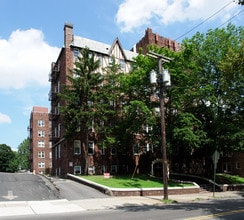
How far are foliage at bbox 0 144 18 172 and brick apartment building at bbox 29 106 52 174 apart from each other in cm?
1707

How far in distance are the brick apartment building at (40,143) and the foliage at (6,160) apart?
17073mm

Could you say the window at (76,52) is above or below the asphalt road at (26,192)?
above

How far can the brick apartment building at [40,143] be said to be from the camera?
71225mm

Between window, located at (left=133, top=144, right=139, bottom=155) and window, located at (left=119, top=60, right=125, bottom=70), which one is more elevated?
window, located at (left=119, top=60, right=125, bottom=70)

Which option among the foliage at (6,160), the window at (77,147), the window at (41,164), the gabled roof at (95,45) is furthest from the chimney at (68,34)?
the foliage at (6,160)

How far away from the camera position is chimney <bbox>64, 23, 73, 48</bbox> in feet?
134

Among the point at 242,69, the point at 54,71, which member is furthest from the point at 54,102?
the point at 242,69

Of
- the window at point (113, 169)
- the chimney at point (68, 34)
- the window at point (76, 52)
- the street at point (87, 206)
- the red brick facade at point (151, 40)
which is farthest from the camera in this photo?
the red brick facade at point (151, 40)

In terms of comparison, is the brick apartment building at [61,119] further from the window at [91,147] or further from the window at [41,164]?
the window at [41,164]

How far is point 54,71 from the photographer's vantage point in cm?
4500

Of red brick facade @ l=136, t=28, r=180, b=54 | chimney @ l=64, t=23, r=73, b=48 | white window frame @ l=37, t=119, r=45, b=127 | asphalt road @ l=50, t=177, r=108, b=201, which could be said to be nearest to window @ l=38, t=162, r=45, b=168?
white window frame @ l=37, t=119, r=45, b=127

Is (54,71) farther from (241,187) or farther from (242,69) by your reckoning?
(242,69)

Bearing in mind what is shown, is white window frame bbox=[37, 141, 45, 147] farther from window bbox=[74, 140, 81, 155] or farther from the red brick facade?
window bbox=[74, 140, 81, 155]

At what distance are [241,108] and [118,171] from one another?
17.2 metres
